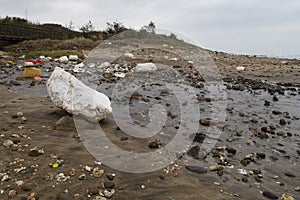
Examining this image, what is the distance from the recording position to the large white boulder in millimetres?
4047

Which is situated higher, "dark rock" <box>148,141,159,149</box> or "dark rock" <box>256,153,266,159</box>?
"dark rock" <box>148,141,159,149</box>

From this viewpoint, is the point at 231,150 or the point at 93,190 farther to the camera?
the point at 231,150

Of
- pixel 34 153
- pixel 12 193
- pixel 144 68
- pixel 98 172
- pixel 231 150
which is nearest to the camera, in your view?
pixel 12 193

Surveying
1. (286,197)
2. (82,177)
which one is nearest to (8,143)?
(82,177)

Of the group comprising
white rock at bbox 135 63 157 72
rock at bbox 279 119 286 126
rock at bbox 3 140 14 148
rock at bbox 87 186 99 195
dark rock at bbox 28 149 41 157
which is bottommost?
rock at bbox 87 186 99 195

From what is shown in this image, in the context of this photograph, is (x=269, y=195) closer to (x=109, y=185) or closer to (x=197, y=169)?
(x=197, y=169)

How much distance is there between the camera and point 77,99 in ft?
13.3

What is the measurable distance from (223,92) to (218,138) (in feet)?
12.5

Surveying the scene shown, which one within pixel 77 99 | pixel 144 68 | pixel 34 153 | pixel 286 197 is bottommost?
pixel 286 197

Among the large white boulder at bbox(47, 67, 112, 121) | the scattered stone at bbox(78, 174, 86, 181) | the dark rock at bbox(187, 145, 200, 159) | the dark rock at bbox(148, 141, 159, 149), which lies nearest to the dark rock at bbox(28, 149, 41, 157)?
the scattered stone at bbox(78, 174, 86, 181)

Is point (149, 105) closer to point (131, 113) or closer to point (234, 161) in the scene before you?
point (131, 113)

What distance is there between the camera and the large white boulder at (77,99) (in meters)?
4.05

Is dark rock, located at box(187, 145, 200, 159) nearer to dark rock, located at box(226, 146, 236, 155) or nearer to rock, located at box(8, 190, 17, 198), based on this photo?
dark rock, located at box(226, 146, 236, 155)

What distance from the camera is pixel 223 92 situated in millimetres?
7832
